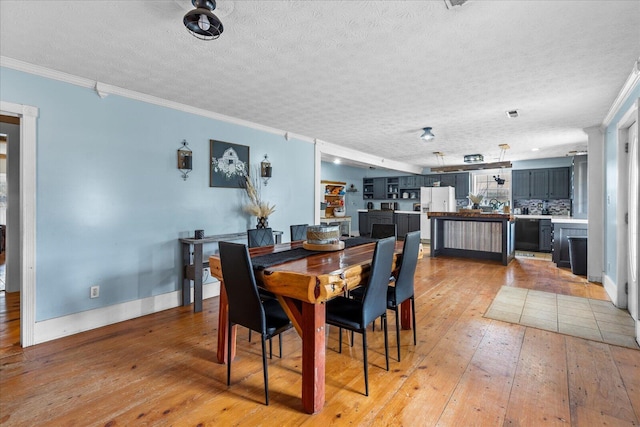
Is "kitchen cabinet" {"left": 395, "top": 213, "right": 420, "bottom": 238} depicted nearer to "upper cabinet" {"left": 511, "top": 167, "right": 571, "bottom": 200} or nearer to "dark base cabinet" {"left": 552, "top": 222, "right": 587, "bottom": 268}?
"upper cabinet" {"left": 511, "top": 167, "right": 571, "bottom": 200}

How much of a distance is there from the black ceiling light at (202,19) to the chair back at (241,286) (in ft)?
4.02

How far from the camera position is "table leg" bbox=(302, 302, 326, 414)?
1.83 m

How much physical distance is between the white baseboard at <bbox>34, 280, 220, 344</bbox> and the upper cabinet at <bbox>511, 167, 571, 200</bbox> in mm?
8303

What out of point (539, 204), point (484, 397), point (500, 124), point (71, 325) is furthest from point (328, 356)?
point (539, 204)

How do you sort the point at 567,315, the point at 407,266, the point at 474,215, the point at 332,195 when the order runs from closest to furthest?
1. the point at 407,266
2. the point at 567,315
3. the point at 474,215
4. the point at 332,195

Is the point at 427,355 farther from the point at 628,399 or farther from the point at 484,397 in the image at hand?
the point at 628,399

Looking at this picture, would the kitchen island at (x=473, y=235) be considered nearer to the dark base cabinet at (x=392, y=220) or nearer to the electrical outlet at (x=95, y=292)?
the dark base cabinet at (x=392, y=220)

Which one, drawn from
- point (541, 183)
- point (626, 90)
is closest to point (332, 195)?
point (541, 183)

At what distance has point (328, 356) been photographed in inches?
98.5

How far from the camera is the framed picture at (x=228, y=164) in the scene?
3977 mm

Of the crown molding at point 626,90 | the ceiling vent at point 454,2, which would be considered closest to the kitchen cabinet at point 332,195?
the crown molding at point 626,90

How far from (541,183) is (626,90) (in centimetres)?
567

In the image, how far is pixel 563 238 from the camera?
18.6 feet

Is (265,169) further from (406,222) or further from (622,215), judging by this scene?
(406,222)
